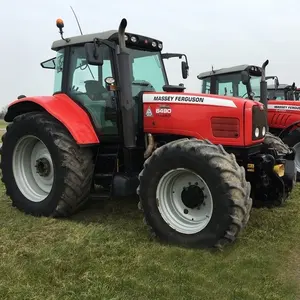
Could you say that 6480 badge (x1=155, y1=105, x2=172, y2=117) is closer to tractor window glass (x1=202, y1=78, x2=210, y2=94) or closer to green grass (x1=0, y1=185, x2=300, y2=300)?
green grass (x1=0, y1=185, x2=300, y2=300)

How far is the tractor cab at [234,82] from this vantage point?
869cm

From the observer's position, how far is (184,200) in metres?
4.27

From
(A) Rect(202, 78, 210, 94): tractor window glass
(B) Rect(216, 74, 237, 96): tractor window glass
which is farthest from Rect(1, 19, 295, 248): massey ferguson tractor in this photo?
(A) Rect(202, 78, 210, 94): tractor window glass

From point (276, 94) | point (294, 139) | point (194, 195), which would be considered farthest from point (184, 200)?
point (276, 94)

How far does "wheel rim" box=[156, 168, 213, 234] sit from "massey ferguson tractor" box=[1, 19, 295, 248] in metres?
0.01

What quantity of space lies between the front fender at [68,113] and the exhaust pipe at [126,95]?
1.44 ft

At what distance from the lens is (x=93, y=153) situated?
5.20 m

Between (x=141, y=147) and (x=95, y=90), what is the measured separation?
921 mm

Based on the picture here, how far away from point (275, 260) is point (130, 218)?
6.32 feet

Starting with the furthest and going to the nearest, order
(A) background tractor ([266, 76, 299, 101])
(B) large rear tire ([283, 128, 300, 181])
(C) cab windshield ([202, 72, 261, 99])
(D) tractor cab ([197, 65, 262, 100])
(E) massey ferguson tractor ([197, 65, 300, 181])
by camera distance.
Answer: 1. (A) background tractor ([266, 76, 299, 101])
2. (C) cab windshield ([202, 72, 261, 99])
3. (D) tractor cab ([197, 65, 262, 100])
4. (E) massey ferguson tractor ([197, 65, 300, 181])
5. (B) large rear tire ([283, 128, 300, 181])

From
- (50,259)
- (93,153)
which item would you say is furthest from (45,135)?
(50,259)

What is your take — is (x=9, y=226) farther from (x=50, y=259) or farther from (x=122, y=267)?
(x=122, y=267)

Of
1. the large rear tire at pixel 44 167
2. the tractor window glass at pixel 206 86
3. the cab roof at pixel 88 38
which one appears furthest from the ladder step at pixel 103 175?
the tractor window glass at pixel 206 86

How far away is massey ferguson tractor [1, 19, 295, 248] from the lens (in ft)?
13.2
